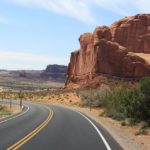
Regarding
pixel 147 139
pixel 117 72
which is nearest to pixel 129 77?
pixel 117 72

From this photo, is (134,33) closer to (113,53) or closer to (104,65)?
(113,53)

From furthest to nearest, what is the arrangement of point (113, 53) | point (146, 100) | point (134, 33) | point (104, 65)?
point (134, 33) → point (104, 65) → point (113, 53) → point (146, 100)

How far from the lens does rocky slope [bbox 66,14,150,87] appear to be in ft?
294

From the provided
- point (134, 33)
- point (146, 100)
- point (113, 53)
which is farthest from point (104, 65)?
point (146, 100)

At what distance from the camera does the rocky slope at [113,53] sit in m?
89.8

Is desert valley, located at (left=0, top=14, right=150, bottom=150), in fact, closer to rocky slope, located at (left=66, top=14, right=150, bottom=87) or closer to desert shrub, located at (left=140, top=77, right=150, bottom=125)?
rocky slope, located at (left=66, top=14, right=150, bottom=87)

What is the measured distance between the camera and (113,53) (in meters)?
91.4

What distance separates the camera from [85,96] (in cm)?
7081

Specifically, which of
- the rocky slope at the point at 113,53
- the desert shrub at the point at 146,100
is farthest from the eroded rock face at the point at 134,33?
the desert shrub at the point at 146,100

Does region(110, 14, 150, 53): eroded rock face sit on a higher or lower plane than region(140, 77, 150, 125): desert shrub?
higher

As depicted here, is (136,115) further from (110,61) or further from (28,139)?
(110,61)

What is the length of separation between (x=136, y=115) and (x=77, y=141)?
1215cm

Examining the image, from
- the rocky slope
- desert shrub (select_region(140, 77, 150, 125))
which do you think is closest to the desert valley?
the rocky slope

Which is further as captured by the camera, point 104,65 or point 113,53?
point 104,65
